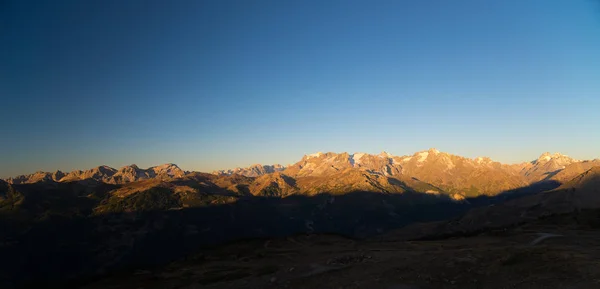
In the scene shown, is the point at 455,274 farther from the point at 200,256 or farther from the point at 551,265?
the point at 200,256

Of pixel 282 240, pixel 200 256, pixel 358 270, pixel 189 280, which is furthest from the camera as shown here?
pixel 282 240

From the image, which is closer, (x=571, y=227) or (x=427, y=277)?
(x=427, y=277)

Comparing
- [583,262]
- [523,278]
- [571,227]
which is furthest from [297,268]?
[571,227]

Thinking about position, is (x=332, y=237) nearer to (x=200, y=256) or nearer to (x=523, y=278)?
(x=200, y=256)

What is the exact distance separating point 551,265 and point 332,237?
266 ft

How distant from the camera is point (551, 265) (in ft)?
127

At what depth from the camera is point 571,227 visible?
9488 cm

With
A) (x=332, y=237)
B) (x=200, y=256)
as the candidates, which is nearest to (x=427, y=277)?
(x=200, y=256)

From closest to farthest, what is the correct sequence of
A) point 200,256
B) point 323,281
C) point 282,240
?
point 323,281 → point 200,256 → point 282,240

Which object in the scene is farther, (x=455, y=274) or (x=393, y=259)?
(x=393, y=259)

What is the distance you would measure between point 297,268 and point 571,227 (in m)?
85.3

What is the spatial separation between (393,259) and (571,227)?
72777 millimetres

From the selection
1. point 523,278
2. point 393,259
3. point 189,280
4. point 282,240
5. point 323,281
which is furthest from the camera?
point 282,240

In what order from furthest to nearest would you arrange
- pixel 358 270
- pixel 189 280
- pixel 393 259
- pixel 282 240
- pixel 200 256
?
1. pixel 282 240
2. pixel 200 256
3. pixel 189 280
4. pixel 393 259
5. pixel 358 270
